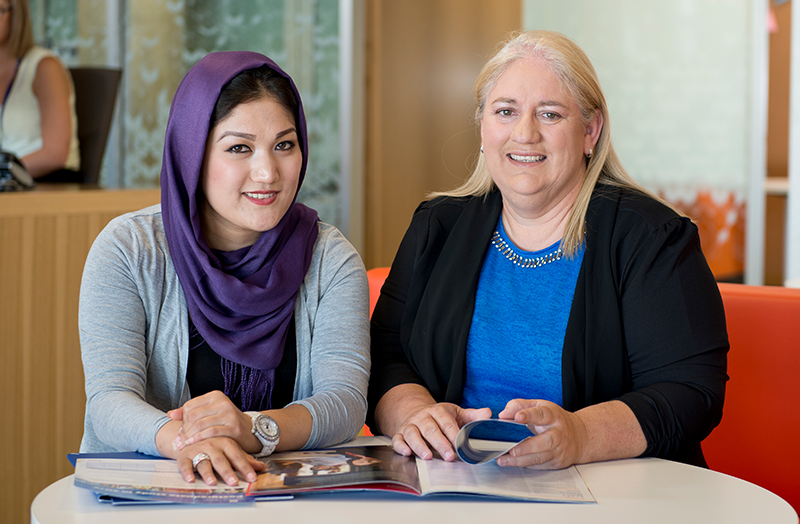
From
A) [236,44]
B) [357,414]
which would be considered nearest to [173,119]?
[357,414]

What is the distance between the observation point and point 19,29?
307 cm

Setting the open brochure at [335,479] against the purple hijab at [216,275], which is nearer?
the open brochure at [335,479]

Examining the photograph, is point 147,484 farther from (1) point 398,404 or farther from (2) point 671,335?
(2) point 671,335

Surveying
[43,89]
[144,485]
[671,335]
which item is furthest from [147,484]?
[43,89]

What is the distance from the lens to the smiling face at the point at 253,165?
4.67 ft

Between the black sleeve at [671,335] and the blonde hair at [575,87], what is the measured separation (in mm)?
129

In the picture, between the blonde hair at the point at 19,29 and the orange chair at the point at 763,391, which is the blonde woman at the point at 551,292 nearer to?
the orange chair at the point at 763,391

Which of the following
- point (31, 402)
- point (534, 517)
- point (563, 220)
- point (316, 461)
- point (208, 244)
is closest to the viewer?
point (534, 517)

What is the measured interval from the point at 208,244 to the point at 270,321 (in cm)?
21

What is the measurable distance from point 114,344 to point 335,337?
0.39m

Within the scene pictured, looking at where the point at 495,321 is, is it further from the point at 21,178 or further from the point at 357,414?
the point at 21,178

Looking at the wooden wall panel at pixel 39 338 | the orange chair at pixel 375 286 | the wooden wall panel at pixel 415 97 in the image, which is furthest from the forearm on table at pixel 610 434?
the wooden wall panel at pixel 415 97

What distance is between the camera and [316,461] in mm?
1176

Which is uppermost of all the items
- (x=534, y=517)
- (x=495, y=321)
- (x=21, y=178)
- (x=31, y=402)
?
(x=21, y=178)
